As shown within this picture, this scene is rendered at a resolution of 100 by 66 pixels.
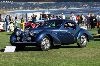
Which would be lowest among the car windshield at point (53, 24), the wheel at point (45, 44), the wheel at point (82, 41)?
the wheel at point (82, 41)

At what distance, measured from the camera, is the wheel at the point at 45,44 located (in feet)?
63.4

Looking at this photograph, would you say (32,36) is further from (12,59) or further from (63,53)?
(12,59)

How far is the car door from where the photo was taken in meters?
20.4

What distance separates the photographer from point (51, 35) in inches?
776

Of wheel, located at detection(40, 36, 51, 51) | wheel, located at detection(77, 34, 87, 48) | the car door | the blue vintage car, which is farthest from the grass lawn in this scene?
wheel, located at detection(77, 34, 87, 48)

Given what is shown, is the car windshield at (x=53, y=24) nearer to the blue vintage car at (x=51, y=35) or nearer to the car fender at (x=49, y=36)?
the blue vintage car at (x=51, y=35)

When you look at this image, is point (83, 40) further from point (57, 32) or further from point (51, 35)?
point (51, 35)

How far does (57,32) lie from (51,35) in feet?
1.97

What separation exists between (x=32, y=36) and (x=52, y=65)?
4.73m

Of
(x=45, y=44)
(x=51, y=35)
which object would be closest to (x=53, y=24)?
(x=51, y=35)

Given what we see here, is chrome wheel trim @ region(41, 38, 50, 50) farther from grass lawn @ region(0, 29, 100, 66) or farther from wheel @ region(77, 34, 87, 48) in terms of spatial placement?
wheel @ region(77, 34, 87, 48)

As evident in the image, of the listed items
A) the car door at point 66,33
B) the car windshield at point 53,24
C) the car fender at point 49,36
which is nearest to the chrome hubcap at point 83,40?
the car door at point 66,33

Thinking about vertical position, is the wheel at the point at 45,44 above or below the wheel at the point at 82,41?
above

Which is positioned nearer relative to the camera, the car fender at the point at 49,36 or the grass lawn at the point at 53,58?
the grass lawn at the point at 53,58
